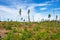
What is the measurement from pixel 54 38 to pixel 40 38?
5.21 feet

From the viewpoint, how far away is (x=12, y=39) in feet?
55.7

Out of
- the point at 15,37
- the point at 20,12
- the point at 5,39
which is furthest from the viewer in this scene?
the point at 20,12

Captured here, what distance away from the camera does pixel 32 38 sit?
699 inches

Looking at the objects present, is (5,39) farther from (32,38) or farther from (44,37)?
(44,37)

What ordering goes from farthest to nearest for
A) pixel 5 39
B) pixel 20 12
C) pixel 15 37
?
pixel 20 12 → pixel 15 37 → pixel 5 39

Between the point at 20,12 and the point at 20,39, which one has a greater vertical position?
the point at 20,12

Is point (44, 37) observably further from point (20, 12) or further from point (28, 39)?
point (20, 12)

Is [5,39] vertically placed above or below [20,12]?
below

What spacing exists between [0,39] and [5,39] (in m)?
0.87

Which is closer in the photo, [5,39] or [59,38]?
[5,39]

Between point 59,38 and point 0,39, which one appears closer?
point 0,39

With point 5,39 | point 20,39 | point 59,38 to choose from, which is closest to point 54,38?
point 59,38

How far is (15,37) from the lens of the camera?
17859mm

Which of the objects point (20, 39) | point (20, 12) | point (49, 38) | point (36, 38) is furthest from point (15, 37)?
point (20, 12)
